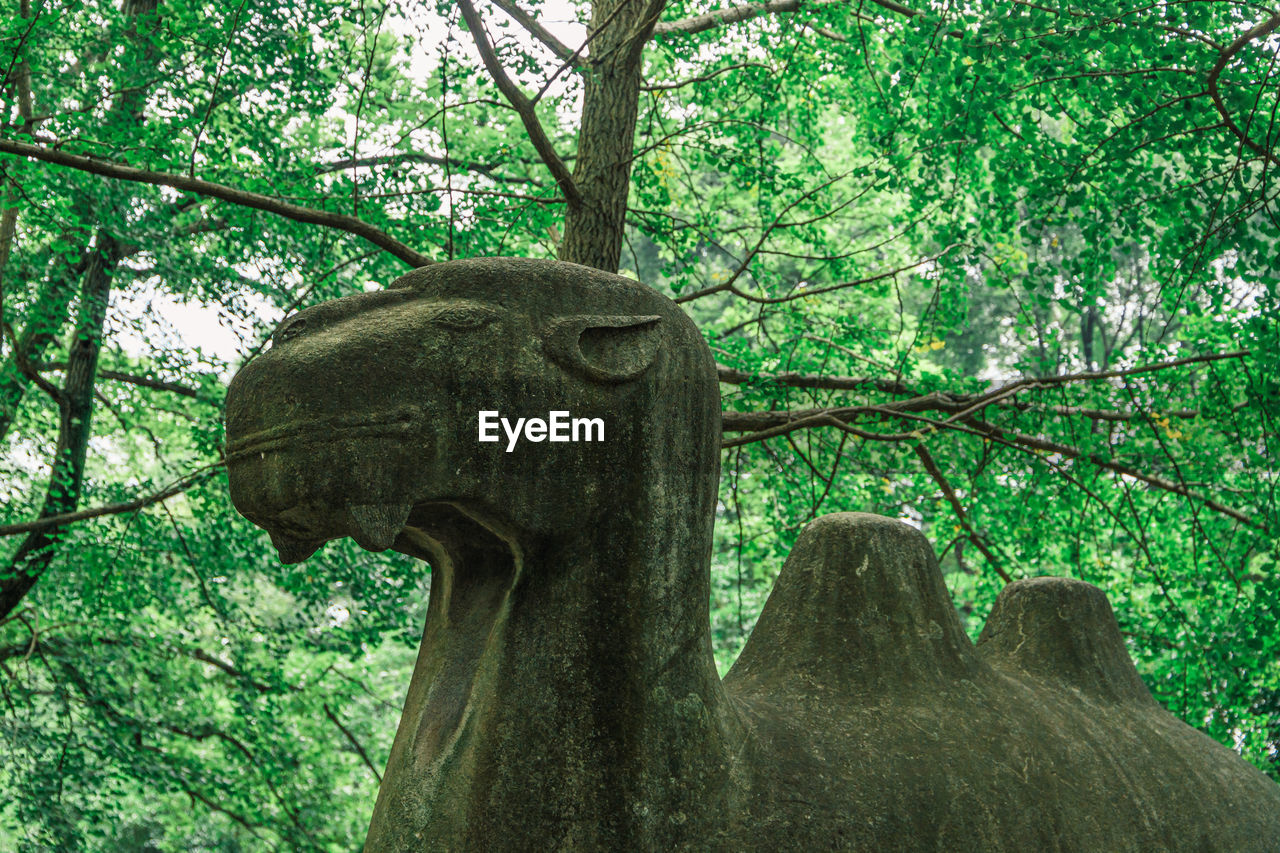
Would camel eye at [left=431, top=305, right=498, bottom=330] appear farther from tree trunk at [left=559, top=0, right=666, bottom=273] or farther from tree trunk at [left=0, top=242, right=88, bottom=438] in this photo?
tree trunk at [left=0, top=242, right=88, bottom=438]

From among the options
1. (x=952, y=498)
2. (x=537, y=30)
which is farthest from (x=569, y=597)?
(x=952, y=498)

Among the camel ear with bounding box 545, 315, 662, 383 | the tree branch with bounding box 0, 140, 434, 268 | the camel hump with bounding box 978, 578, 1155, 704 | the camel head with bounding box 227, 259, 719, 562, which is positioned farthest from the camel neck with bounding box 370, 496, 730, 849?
the tree branch with bounding box 0, 140, 434, 268

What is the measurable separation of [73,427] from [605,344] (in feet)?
22.1

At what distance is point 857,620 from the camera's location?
289 cm

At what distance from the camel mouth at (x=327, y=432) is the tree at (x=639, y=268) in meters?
2.53

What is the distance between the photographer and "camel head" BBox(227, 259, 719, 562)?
2109mm

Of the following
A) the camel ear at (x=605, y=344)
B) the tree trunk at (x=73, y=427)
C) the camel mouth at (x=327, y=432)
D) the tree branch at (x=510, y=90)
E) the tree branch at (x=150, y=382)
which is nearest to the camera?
the camel mouth at (x=327, y=432)

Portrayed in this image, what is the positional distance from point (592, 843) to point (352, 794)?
30.1 feet

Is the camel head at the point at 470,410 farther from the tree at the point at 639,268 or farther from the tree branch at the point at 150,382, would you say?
the tree branch at the point at 150,382

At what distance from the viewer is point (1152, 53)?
4.95m

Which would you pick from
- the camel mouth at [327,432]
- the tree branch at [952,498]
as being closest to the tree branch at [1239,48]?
the tree branch at [952,498]

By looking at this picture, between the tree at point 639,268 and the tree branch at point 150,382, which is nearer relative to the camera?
the tree at point 639,268

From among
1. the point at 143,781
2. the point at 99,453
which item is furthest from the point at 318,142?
→ the point at 143,781

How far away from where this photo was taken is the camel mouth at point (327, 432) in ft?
6.86
